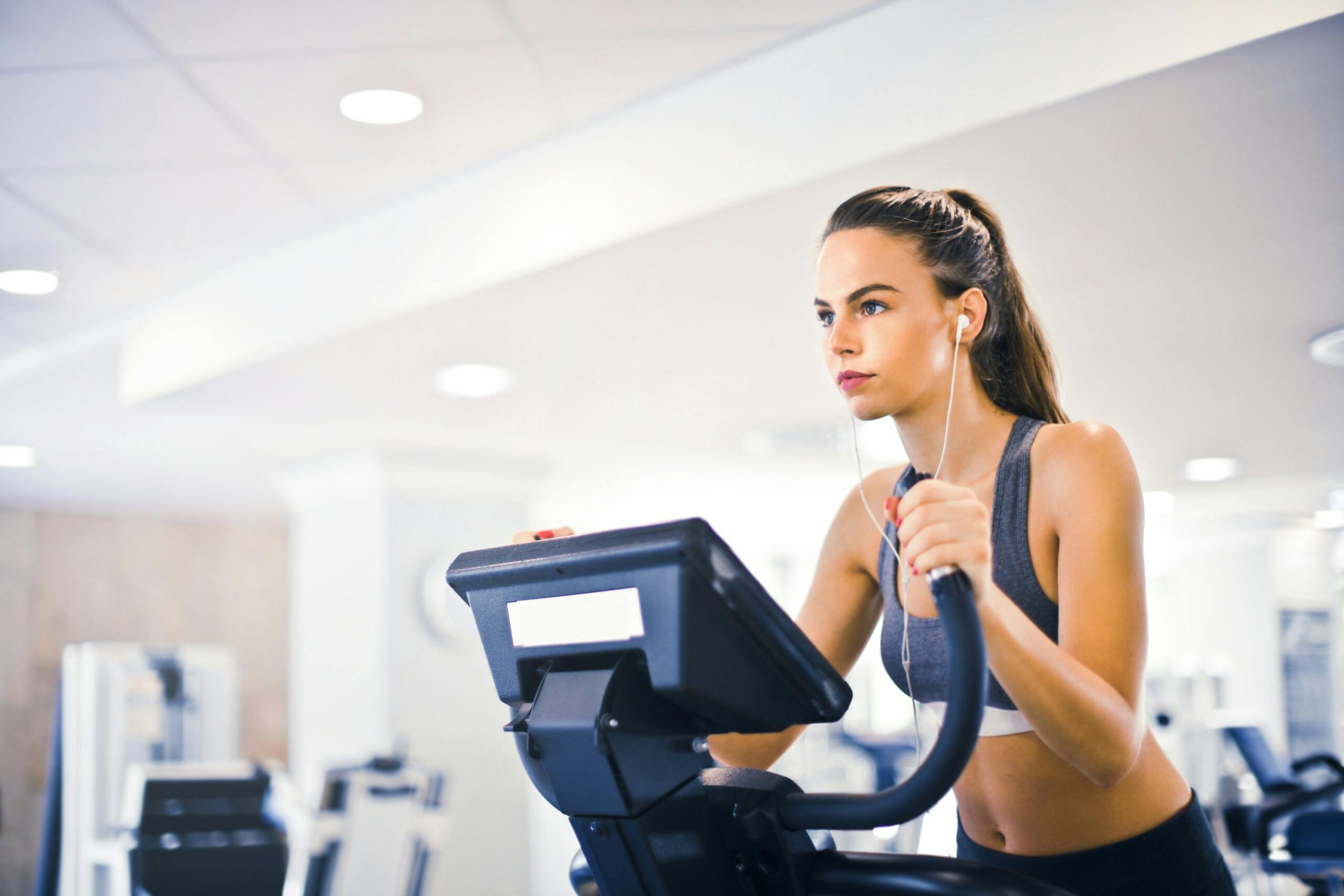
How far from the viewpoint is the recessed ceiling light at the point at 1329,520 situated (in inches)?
297

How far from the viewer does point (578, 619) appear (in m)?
0.70

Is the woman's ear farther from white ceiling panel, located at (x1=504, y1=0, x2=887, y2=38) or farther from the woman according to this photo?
white ceiling panel, located at (x1=504, y1=0, x2=887, y2=38)

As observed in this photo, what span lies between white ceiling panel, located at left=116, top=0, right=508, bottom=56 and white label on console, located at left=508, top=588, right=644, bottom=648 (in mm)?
1574

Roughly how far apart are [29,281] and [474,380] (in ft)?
4.42

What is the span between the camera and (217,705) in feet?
16.7

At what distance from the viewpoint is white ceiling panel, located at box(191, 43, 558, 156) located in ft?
7.15

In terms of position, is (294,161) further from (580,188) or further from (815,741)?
(815,741)

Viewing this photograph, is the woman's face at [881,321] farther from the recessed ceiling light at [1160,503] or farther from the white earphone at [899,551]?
the recessed ceiling light at [1160,503]

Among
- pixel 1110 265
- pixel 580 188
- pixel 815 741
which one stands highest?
pixel 580 188

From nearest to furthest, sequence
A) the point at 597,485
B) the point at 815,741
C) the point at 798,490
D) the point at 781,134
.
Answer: the point at 781,134 → the point at 597,485 → the point at 798,490 → the point at 815,741

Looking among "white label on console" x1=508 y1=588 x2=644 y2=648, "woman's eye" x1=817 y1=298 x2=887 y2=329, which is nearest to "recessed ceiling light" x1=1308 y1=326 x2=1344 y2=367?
"woman's eye" x1=817 y1=298 x2=887 y2=329

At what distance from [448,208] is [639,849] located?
2.30 meters

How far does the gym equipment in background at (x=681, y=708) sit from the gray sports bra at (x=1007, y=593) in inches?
8.8

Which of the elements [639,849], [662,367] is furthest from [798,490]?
[639,849]
